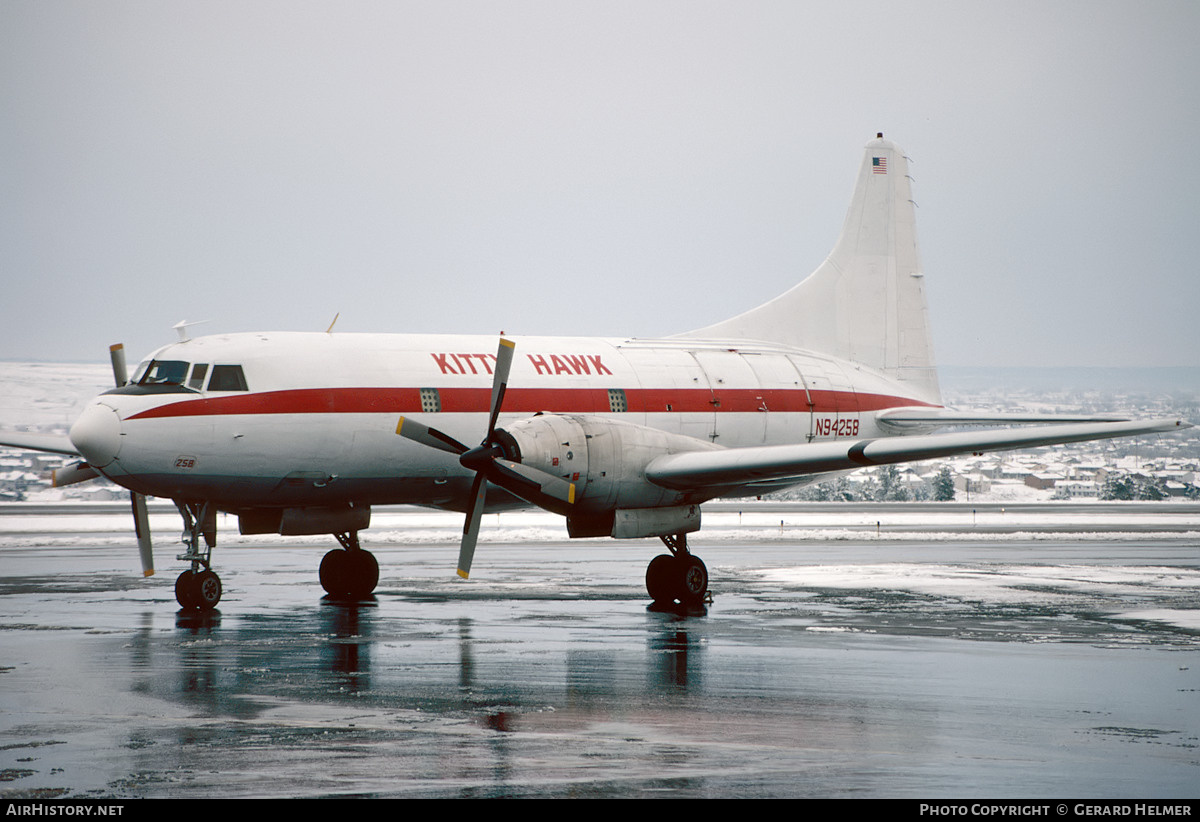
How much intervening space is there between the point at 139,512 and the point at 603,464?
26.2 ft

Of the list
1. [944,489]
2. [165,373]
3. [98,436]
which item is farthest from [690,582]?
[944,489]

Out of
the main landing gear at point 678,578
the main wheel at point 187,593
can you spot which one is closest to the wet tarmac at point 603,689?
the main wheel at point 187,593

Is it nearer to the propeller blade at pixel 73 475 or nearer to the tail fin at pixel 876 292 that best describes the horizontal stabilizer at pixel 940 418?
the tail fin at pixel 876 292

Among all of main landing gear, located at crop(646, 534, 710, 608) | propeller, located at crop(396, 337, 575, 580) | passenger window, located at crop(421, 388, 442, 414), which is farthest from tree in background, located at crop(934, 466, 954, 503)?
propeller, located at crop(396, 337, 575, 580)

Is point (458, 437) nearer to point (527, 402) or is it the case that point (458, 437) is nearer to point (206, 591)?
point (527, 402)

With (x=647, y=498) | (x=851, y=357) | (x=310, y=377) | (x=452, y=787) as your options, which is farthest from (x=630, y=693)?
(x=851, y=357)

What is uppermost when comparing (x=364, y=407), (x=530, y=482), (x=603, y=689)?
(x=364, y=407)

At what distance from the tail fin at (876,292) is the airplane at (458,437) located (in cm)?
321

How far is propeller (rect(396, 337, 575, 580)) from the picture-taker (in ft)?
60.3

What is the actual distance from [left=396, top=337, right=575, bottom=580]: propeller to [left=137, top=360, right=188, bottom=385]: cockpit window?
3.63 meters

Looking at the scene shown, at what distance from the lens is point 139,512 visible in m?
20.5

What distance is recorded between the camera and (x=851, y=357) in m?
27.9

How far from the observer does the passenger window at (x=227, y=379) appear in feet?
63.2
